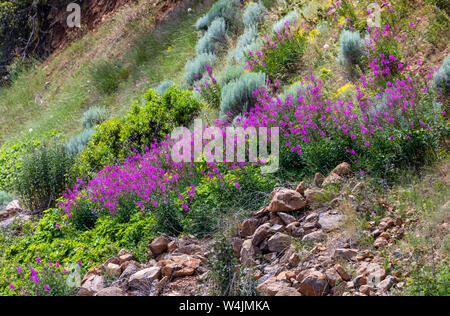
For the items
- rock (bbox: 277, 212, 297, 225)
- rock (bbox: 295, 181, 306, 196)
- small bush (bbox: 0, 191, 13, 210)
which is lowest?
small bush (bbox: 0, 191, 13, 210)

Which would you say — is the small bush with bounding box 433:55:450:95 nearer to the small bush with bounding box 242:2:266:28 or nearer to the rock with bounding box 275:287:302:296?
the rock with bounding box 275:287:302:296

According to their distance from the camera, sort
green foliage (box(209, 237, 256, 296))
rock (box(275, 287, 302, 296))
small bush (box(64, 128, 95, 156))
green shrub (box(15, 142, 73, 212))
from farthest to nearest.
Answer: small bush (box(64, 128, 95, 156)) < green shrub (box(15, 142, 73, 212)) < green foliage (box(209, 237, 256, 296)) < rock (box(275, 287, 302, 296))

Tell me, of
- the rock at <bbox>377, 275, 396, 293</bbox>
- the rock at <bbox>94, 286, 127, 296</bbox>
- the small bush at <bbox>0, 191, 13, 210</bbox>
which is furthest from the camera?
the small bush at <bbox>0, 191, 13, 210</bbox>

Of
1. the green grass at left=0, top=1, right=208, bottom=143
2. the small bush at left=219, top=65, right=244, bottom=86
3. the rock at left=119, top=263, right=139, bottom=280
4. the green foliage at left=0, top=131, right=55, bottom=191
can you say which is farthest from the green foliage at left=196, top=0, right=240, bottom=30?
the rock at left=119, top=263, right=139, bottom=280

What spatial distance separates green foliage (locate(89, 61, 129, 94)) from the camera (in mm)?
12469

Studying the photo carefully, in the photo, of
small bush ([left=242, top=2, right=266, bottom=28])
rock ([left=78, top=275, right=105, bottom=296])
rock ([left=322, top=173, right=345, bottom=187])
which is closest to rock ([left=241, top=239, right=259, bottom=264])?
rock ([left=322, top=173, right=345, bottom=187])

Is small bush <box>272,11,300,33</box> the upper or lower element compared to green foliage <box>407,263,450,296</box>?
upper

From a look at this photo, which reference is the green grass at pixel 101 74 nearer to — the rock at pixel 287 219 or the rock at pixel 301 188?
the rock at pixel 301 188

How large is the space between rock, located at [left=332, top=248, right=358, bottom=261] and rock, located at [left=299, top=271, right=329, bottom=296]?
1.02 ft

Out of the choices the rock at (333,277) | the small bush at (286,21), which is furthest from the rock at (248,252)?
the small bush at (286,21)

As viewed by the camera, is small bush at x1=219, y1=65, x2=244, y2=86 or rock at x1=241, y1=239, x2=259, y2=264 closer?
rock at x1=241, y1=239, x2=259, y2=264

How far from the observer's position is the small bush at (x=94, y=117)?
1073 centimetres

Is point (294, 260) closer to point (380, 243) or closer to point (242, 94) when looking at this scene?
point (380, 243)

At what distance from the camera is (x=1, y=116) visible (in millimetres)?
14859
